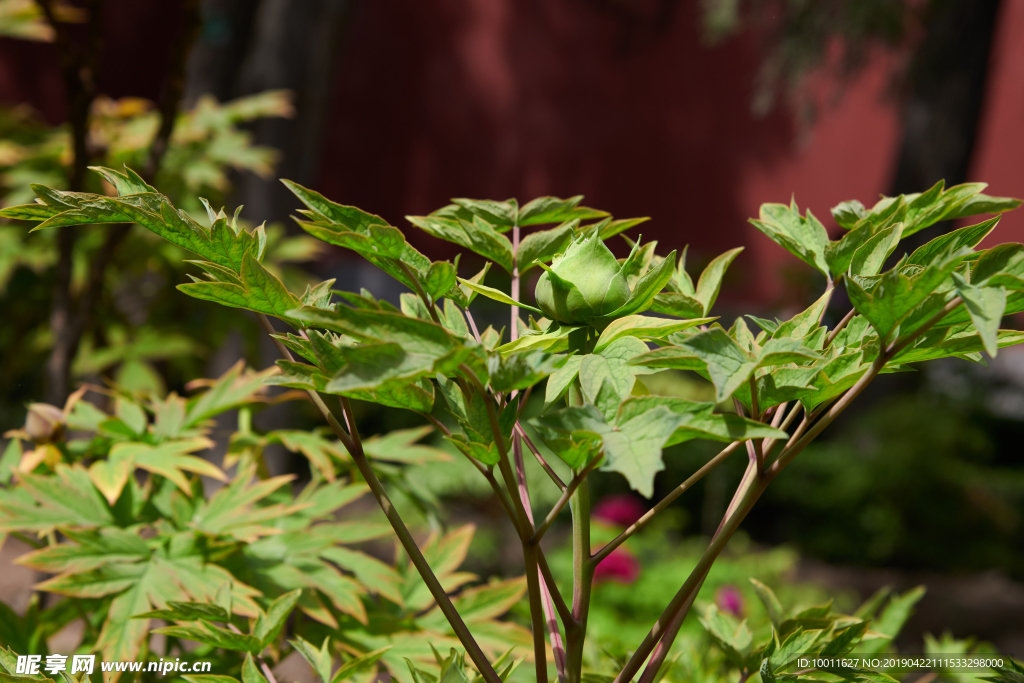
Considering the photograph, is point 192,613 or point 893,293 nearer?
point 893,293

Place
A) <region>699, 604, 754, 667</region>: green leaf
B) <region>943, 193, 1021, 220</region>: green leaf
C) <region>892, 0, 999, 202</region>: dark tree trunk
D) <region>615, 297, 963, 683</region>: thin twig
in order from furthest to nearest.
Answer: <region>892, 0, 999, 202</region>: dark tree trunk → <region>699, 604, 754, 667</region>: green leaf → <region>943, 193, 1021, 220</region>: green leaf → <region>615, 297, 963, 683</region>: thin twig

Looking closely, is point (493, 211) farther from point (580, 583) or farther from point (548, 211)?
point (580, 583)

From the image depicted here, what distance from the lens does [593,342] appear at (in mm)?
516

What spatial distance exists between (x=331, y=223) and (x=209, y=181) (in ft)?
5.70

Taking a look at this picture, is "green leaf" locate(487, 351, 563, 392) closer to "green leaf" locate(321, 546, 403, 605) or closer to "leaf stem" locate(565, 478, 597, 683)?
"leaf stem" locate(565, 478, 597, 683)

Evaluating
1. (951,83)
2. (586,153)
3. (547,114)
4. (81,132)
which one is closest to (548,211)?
(81,132)

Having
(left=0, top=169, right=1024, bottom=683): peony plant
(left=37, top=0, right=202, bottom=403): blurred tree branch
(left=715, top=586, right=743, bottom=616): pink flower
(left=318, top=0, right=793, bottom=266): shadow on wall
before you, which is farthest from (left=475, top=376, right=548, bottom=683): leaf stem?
(left=318, top=0, right=793, bottom=266): shadow on wall

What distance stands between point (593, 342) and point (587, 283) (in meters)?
0.05

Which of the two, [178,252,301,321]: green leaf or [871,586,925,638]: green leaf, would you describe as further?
[871,586,925,638]: green leaf

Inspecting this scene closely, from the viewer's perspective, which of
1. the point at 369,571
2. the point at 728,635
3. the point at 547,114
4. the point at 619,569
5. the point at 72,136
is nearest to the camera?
the point at 728,635

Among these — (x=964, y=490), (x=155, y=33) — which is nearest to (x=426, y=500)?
(x=964, y=490)

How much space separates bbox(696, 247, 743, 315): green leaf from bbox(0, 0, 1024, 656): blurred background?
0.57 m

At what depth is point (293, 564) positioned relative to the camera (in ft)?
2.72

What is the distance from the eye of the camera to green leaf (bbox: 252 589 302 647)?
2.02 feet
